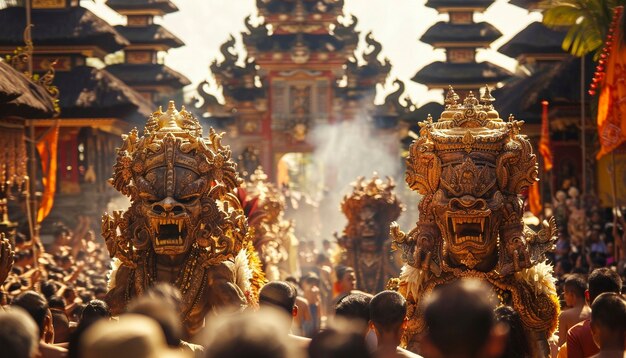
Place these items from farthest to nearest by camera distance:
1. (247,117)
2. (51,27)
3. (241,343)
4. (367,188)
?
(247,117) → (51,27) → (367,188) → (241,343)

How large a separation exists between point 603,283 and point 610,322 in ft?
8.41

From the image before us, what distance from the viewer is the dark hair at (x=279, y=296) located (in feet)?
34.6

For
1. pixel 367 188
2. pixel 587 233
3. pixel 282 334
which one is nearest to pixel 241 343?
pixel 282 334

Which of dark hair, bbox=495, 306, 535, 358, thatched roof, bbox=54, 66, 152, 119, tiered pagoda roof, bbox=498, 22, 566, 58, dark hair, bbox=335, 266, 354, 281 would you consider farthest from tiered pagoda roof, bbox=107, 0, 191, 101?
dark hair, bbox=495, 306, 535, 358

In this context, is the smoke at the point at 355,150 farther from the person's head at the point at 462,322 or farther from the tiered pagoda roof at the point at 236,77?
the person's head at the point at 462,322

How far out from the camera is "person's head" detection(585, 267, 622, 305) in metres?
11.7

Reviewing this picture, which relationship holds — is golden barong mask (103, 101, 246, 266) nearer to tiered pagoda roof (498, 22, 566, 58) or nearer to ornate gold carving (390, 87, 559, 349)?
ornate gold carving (390, 87, 559, 349)

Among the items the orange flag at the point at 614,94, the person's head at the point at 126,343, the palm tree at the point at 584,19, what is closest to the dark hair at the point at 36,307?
the person's head at the point at 126,343

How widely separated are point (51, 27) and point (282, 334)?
32.5 metres

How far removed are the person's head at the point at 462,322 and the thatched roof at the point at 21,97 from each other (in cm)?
1464

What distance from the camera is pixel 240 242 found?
12914mm

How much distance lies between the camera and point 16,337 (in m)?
6.84

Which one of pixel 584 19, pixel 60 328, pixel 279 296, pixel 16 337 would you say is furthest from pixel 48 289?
pixel 584 19

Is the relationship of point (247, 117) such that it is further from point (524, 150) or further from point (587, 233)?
point (524, 150)
